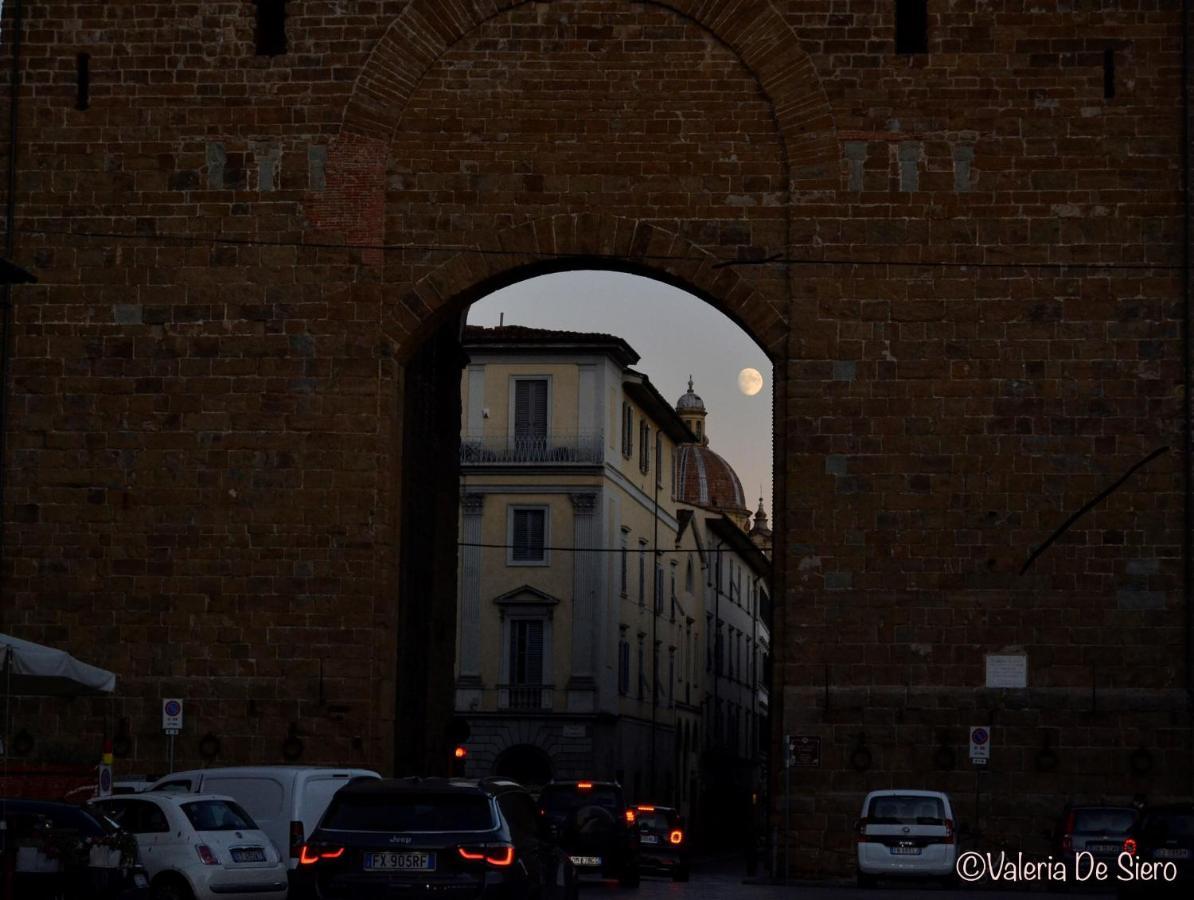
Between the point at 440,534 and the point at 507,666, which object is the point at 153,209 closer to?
the point at 440,534

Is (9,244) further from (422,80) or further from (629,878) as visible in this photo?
(629,878)

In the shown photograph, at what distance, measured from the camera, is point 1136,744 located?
30.3m

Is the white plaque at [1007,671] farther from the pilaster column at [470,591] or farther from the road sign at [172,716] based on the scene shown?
the pilaster column at [470,591]

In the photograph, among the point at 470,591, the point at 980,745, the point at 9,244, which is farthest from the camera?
the point at 470,591

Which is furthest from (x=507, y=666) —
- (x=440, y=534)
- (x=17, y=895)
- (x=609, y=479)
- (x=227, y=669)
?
(x=17, y=895)

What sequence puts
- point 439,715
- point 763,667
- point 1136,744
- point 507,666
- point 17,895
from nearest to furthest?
point 17,895 < point 1136,744 < point 439,715 < point 507,666 < point 763,667

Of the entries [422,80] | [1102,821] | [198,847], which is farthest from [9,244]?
[1102,821]

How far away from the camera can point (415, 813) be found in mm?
17125

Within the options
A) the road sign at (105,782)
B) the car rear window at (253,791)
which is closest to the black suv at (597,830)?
the car rear window at (253,791)

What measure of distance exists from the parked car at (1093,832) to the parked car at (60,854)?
13596 millimetres

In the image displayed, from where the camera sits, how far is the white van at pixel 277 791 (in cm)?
2389

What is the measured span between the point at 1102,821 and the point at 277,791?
427 inches

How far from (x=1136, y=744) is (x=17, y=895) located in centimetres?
1640

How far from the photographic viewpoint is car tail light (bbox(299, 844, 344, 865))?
16.9 m
